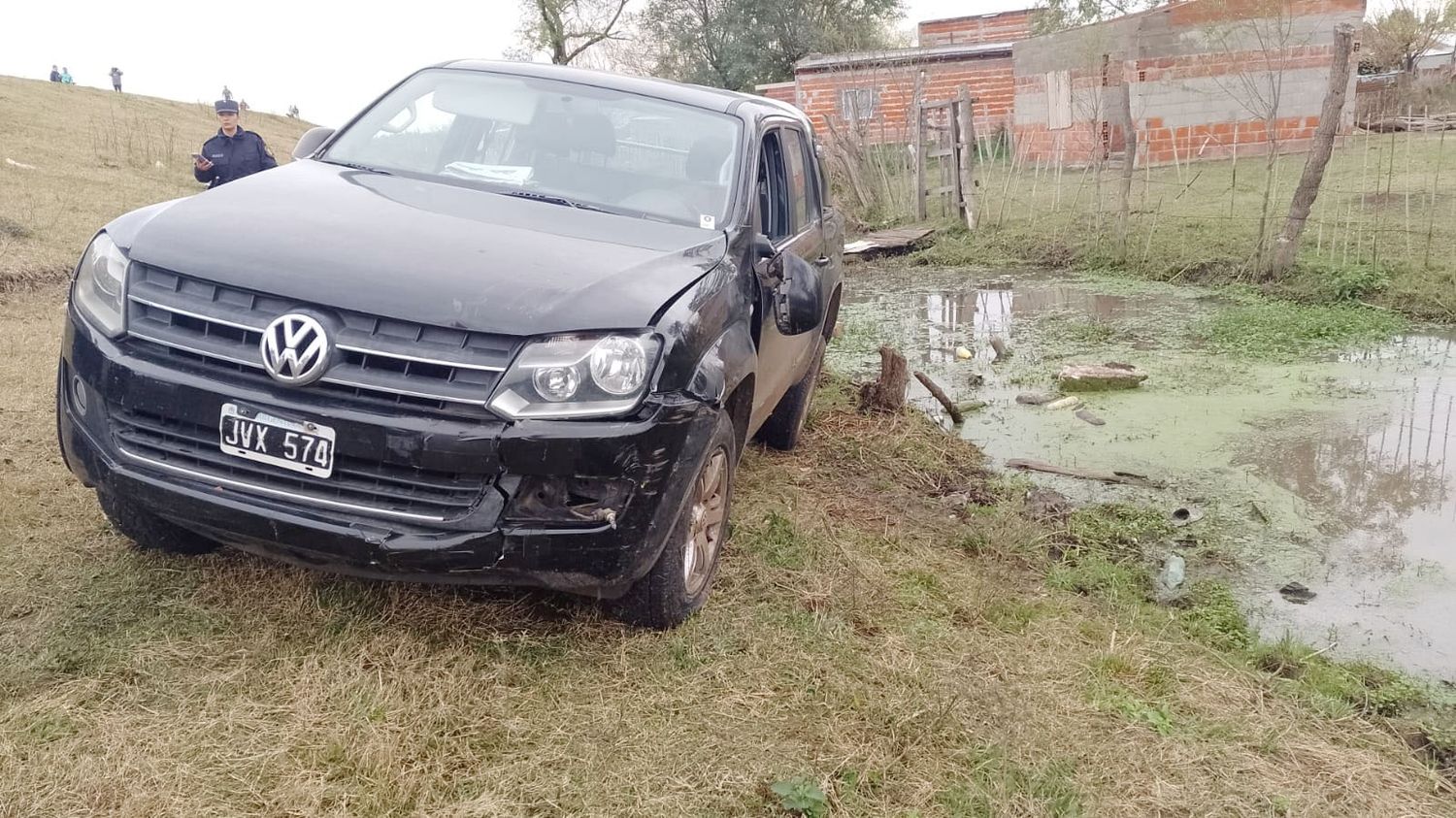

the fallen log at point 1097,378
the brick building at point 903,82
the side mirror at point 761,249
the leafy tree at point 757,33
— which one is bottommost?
the fallen log at point 1097,378

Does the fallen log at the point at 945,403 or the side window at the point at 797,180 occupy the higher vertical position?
the side window at the point at 797,180

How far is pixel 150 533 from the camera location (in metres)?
3.50

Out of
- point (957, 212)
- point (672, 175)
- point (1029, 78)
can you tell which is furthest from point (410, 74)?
point (1029, 78)

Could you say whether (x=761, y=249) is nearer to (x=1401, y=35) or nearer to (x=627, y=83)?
(x=627, y=83)

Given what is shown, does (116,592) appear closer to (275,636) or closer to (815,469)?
(275,636)

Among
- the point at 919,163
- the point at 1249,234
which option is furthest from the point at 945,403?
the point at 919,163

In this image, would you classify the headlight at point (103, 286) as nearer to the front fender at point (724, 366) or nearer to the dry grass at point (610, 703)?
the dry grass at point (610, 703)

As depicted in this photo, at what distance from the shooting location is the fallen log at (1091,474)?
19.3 ft

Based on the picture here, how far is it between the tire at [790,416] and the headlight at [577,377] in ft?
8.96

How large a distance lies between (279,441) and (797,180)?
3.09m

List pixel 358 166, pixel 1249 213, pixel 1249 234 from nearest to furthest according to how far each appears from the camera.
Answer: pixel 358 166 < pixel 1249 234 < pixel 1249 213

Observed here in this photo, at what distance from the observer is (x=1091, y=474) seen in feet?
19.6

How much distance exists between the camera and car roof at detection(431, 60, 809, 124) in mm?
4543

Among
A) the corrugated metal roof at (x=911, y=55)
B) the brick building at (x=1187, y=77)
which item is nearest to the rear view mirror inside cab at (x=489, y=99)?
the brick building at (x=1187, y=77)
